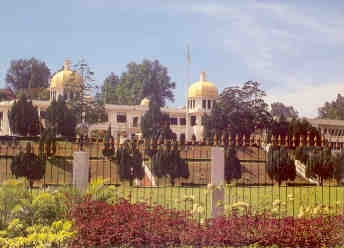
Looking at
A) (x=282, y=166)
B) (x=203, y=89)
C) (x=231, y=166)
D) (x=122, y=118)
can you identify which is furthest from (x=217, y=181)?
(x=122, y=118)

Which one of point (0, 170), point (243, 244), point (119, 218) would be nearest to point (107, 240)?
point (119, 218)

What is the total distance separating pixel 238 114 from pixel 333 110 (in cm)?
1762

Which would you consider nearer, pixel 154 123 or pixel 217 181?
pixel 217 181

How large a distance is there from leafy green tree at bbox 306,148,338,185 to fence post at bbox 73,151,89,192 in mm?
13134

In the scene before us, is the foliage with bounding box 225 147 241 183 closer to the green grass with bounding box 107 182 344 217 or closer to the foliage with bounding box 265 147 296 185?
the green grass with bounding box 107 182 344 217

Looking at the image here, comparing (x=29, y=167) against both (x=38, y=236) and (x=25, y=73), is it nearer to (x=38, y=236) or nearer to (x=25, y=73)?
(x=38, y=236)

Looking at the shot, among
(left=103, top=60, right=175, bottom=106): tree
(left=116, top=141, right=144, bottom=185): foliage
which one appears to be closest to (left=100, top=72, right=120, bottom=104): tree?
(left=103, top=60, right=175, bottom=106): tree

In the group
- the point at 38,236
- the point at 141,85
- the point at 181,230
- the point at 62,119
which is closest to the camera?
the point at 38,236

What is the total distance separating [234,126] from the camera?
33906mm

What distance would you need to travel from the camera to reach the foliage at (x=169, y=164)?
2053 centimetres

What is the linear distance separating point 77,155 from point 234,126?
2499cm

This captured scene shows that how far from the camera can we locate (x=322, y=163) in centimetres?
2111

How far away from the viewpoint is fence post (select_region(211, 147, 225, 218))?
9.20 meters

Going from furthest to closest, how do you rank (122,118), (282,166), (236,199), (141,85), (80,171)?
(141,85) < (122,118) < (282,166) < (236,199) < (80,171)
